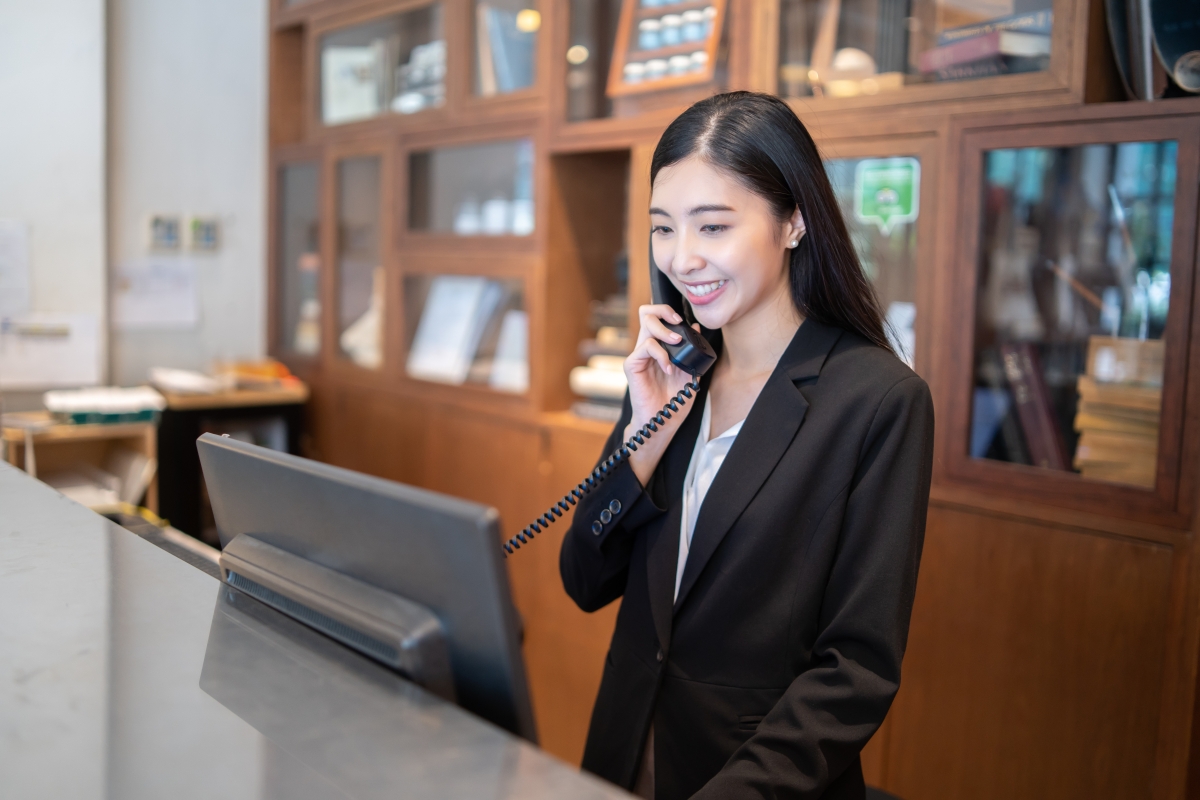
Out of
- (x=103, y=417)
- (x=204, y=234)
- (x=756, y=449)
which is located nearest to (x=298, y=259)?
(x=204, y=234)

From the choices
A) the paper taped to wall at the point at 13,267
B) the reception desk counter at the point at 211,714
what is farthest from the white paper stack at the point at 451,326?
the reception desk counter at the point at 211,714

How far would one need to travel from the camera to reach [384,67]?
360 cm

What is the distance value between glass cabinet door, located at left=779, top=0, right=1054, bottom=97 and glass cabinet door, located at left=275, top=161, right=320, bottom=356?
2.31m

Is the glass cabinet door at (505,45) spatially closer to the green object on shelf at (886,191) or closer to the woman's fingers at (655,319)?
the green object on shelf at (886,191)

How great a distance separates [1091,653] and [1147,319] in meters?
0.63

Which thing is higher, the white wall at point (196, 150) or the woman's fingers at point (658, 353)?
the white wall at point (196, 150)

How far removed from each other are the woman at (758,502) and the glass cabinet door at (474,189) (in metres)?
1.68

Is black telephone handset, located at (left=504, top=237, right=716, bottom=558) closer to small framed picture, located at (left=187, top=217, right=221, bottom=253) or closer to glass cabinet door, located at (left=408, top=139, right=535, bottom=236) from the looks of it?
glass cabinet door, located at (left=408, top=139, right=535, bottom=236)

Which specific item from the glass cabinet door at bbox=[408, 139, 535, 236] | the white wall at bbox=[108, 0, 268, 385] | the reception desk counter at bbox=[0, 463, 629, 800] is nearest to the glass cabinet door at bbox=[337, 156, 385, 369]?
the glass cabinet door at bbox=[408, 139, 535, 236]

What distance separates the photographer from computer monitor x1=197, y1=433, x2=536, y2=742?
0.64 metres

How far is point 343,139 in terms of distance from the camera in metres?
3.75

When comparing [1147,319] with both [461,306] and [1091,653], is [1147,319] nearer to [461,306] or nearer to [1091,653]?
[1091,653]

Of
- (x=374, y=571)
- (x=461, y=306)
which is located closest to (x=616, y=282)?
(x=461, y=306)

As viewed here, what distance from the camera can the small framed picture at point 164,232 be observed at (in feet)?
12.6
